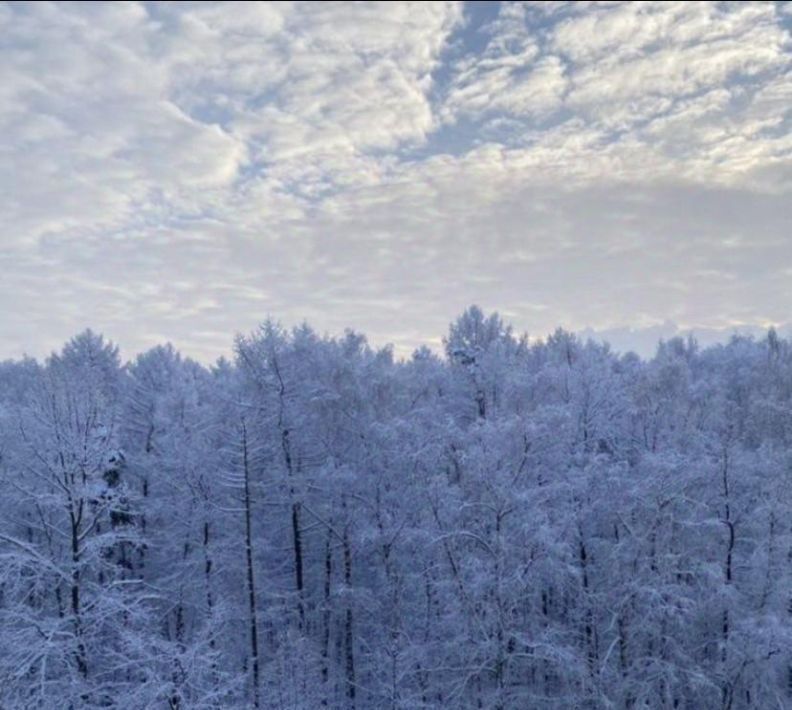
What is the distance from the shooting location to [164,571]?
3681 centimetres

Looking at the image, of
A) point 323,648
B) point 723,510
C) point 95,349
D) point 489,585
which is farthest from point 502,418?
point 95,349

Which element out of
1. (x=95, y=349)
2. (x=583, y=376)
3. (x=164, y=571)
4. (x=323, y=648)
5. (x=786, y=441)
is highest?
(x=95, y=349)

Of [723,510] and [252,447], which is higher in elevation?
[252,447]

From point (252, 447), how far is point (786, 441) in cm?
2985

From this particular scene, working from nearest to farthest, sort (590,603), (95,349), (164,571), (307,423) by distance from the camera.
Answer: (590,603), (307,423), (164,571), (95,349)

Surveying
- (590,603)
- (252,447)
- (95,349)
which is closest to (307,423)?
(252,447)

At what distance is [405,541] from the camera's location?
93.9 ft

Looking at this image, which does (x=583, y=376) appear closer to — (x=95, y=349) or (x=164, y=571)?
(x=164, y=571)

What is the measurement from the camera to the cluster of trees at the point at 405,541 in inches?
→ 806

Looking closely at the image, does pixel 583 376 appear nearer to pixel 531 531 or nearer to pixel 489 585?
pixel 531 531

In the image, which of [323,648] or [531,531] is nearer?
[531,531]

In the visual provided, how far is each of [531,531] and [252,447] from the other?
12.0 meters

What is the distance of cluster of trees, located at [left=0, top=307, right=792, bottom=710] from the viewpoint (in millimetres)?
20469

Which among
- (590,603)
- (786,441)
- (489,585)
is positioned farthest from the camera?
(786,441)
